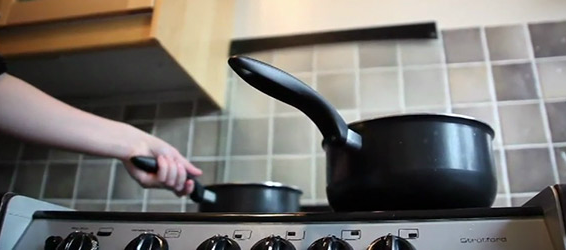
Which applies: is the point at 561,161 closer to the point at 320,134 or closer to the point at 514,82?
the point at 514,82

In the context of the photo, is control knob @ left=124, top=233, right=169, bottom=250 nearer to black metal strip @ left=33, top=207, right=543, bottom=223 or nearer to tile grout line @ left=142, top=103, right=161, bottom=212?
black metal strip @ left=33, top=207, right=543, bottom=223

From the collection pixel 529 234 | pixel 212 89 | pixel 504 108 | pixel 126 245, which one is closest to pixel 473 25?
pixel 504 108

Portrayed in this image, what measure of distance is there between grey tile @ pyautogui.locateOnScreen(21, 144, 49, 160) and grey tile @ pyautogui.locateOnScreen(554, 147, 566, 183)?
103 centimetres

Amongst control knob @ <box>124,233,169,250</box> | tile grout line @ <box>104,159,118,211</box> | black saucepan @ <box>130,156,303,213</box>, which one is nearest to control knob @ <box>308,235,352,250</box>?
control knob @ <box>124,233,169,250</box>

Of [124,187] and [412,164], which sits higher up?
[124,187]

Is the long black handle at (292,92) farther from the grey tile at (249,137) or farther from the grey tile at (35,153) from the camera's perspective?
the grey tile at (35,153)

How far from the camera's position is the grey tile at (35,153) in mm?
1109

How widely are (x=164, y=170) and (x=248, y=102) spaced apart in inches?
12.9

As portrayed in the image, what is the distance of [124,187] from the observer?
3.41 ft

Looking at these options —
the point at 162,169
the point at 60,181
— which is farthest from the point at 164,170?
the point at 60,181

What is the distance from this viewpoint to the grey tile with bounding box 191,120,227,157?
103cm

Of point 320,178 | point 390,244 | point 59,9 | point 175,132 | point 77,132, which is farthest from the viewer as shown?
point 175,132

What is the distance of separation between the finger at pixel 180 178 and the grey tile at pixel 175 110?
0.28 meters

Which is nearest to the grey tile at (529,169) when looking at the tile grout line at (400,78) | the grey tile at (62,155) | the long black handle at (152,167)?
the tile grout line at (400,78)
